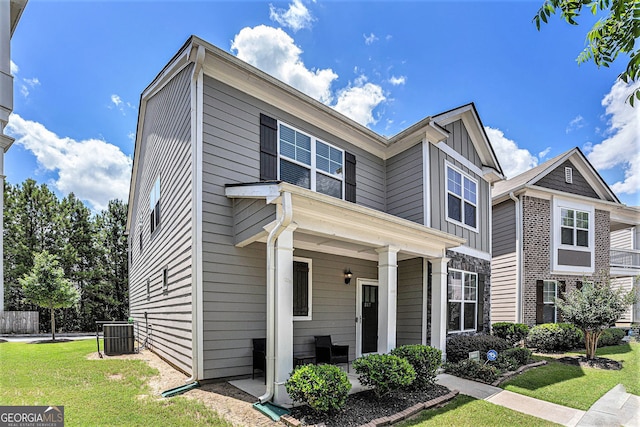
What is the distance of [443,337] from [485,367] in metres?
1.15

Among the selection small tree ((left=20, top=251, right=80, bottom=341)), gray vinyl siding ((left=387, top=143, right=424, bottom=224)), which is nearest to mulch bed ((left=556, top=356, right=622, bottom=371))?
gray vinyl siding ((left=387, top=143, right=424, bottom=224))

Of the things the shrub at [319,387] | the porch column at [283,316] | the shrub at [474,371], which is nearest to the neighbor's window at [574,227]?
the shrub at [474,371]

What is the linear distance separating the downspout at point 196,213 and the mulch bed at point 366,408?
2.14 meters

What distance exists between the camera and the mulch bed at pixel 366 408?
4.38 m

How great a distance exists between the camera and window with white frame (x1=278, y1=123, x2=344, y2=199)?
7539mm

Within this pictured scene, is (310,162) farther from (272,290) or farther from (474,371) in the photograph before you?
(474,371)

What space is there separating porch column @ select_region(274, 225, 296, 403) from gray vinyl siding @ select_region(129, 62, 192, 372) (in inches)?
76.6

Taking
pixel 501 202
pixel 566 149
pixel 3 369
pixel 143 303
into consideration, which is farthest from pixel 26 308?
pixel 566 149

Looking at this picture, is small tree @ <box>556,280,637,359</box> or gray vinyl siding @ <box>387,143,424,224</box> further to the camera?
gray vinyl siding @ <box>387,143,424,224</box>

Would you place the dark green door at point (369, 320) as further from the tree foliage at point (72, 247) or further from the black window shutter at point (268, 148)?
the tree foliage at point (72, 247)

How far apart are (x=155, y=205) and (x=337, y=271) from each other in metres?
5.38

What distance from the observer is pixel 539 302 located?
41.4 feet

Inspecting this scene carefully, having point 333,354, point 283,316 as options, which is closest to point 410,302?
point 333,354

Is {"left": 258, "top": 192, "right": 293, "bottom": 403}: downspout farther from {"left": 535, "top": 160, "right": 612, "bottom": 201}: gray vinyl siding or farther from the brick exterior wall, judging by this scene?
{"left": 535, "top": 160, "right": 612, "bottom": 201}: gray vinyl siding
